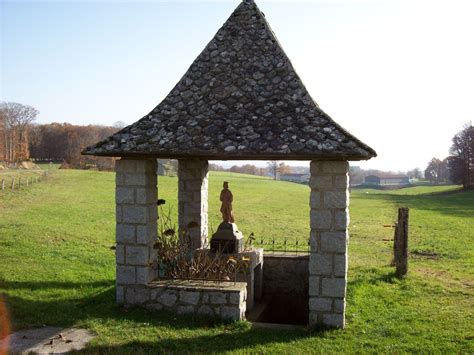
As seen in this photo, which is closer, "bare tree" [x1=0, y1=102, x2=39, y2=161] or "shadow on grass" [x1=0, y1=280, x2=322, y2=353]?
"shadow on grass" [x1=0, y1=280, x2=322, y2=353]

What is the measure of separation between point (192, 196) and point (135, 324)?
4.25 meters

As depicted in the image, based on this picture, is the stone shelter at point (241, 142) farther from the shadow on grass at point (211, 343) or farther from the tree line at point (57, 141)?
the tree line at point (57, 141)

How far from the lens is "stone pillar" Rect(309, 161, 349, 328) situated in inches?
283

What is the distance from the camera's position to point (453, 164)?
53.3 metres

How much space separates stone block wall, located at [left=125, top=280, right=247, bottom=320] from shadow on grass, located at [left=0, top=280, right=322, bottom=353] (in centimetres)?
14

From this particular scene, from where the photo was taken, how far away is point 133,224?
26.2ft

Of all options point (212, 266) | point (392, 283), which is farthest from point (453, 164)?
point (212, 266)

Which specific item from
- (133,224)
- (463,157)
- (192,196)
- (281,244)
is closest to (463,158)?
(463,157)

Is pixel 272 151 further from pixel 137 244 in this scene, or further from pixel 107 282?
pixel 107 282

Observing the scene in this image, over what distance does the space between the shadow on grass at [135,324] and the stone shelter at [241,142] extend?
14.6 inches

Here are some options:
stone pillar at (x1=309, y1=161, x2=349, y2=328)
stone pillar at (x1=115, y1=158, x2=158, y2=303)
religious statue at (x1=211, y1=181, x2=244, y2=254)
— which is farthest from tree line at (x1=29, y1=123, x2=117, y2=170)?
stone pillar at (x1=309, y1=161, x2=349, y2=328)

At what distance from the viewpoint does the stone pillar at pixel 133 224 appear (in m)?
7.91

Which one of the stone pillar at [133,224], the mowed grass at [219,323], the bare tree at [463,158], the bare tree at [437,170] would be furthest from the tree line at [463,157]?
the stone pillar at [133,224]

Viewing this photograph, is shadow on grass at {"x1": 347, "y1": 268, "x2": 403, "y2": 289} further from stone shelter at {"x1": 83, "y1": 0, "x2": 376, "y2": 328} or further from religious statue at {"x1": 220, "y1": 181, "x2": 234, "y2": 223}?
Result: stone shelter at {"x1": 83, "y1": 0, "x2": 376, "y2": 328}
